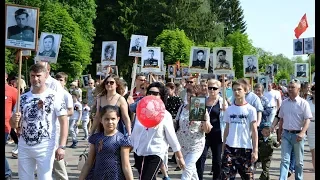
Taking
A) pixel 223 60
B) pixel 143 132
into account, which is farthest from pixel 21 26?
pixel 223 60

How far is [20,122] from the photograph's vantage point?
6.90 meters

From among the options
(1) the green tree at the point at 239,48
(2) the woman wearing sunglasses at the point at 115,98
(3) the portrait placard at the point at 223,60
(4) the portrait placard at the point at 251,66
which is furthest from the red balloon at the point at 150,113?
(1) the green tree at the point at 239,48

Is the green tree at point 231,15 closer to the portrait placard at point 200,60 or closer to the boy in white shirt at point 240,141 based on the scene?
the portrait placard at point 200,60

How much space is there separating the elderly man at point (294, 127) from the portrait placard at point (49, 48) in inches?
189

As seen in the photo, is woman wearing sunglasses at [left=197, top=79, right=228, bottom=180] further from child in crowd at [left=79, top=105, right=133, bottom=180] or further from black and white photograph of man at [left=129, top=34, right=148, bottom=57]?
black and white photograph of man at [left=129, top=34, right=148, bottom=57]

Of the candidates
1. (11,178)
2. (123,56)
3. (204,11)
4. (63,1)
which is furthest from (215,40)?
(11,178)

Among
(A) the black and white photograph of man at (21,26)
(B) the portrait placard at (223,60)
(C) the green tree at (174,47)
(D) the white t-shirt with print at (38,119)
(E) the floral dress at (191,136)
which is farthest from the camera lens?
(C) the green tree at (174,47)

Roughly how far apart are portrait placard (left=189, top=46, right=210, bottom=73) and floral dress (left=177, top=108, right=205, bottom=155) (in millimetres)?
5496

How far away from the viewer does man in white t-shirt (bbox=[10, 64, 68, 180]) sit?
22.1 ft

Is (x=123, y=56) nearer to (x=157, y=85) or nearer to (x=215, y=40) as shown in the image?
(x=215, y=40)

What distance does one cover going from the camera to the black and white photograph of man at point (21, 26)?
6.88 meters

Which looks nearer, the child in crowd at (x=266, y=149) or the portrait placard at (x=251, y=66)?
the child in crowd at (x=266, y=149)

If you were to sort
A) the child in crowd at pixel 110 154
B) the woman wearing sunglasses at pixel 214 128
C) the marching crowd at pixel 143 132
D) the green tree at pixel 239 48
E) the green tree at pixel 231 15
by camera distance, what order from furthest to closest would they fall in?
1. the green tree at pixel 231 15
2. the green tree at pixel 239 48
3. the woman wearing sunglasses at pixel 214 128
4. the marching crowd at pixel 143 132
5. the child in crowd at pixel 110 154

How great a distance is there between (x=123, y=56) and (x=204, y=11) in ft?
36.9
